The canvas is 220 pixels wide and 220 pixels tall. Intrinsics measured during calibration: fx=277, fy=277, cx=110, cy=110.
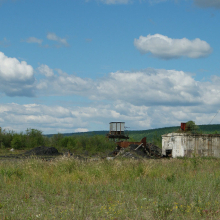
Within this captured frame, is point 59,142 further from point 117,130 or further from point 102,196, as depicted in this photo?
point 102,196

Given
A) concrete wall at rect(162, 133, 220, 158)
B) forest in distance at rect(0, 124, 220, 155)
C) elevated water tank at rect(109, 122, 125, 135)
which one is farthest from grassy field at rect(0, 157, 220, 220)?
elevated water tank at rect(109, 122, 125, 135)

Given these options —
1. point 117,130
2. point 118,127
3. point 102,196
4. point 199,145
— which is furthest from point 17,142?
point 102,196

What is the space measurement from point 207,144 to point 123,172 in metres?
15.7

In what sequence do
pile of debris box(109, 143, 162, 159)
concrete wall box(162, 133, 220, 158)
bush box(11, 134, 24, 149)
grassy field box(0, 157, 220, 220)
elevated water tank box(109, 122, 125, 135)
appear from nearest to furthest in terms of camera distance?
grassy field box(0, 157, 220, 220) < concrete wall box(162, 133, 220, 158) < pile of debris box(109, 143, 162, 159) < bush box(11, 134, 24, 149) < elevated water tank box(109, 122, 125, 135)

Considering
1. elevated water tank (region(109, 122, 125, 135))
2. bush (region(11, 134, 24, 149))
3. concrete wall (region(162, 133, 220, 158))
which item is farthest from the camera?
elevated water tank (region(109, 122, 125, 135))

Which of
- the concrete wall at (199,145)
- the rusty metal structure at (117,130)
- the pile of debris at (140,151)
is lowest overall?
the pile of debris at (140,151)

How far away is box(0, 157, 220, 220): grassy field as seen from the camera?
6.54 m

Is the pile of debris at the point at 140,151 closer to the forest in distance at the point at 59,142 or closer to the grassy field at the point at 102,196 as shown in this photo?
the forest in distance at the point at 59,142

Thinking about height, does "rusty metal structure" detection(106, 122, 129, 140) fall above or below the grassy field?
above

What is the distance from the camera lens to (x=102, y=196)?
791cm

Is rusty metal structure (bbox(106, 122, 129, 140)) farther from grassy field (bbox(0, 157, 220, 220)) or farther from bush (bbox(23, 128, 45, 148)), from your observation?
grassy field (bbox(0, 157, 220, 220))

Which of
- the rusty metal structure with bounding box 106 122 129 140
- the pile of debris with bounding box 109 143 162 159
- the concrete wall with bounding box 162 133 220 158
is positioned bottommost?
the pile of debris with bounding box 109 143 162 159

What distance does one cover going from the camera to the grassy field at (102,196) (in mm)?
6543

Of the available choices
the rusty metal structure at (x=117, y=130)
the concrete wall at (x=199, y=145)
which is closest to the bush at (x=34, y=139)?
the rusty metal structure at (x=117, y=130)
